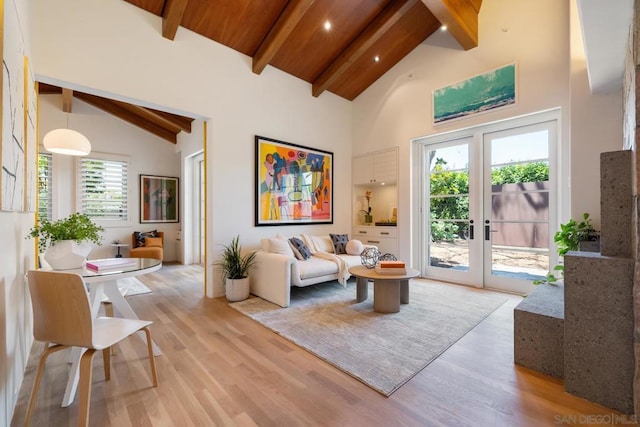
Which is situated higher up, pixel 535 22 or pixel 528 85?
pixel 535 22

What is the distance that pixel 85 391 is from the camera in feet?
4.53

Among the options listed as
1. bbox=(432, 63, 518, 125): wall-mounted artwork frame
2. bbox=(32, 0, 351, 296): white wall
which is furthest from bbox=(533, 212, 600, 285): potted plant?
bbox=(32, 0, 351, 296): white wall

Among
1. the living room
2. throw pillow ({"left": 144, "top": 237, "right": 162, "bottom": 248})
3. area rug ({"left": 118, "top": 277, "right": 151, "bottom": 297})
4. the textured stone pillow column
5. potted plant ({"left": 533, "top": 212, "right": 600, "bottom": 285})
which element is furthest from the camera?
throw pillow ({"left": 144, "top": 237, "right": 162, "bottom": 248})

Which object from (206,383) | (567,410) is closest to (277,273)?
(206,383)

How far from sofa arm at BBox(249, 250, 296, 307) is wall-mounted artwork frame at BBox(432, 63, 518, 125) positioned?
329 cm

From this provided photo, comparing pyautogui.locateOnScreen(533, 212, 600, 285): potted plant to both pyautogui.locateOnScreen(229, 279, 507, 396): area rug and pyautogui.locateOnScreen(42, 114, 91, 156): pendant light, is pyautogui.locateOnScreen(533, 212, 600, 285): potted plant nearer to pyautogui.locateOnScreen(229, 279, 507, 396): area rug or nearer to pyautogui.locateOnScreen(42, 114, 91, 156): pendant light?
pyautogui.locateOnScreen(229, 279, 507, 396): area rug

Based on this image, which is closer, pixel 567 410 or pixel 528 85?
pixel 567 410

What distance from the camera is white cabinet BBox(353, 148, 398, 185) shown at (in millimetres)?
5016

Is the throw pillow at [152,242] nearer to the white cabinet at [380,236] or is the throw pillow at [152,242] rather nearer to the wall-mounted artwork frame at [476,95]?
the white cabinet at [380,236]

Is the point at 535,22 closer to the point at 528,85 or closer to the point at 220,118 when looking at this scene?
the point at 528,85

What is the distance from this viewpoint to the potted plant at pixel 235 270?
11.9ft

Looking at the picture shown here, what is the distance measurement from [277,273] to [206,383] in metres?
1.65

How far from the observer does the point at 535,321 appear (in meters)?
2.01

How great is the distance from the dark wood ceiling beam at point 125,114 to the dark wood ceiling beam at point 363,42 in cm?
398
